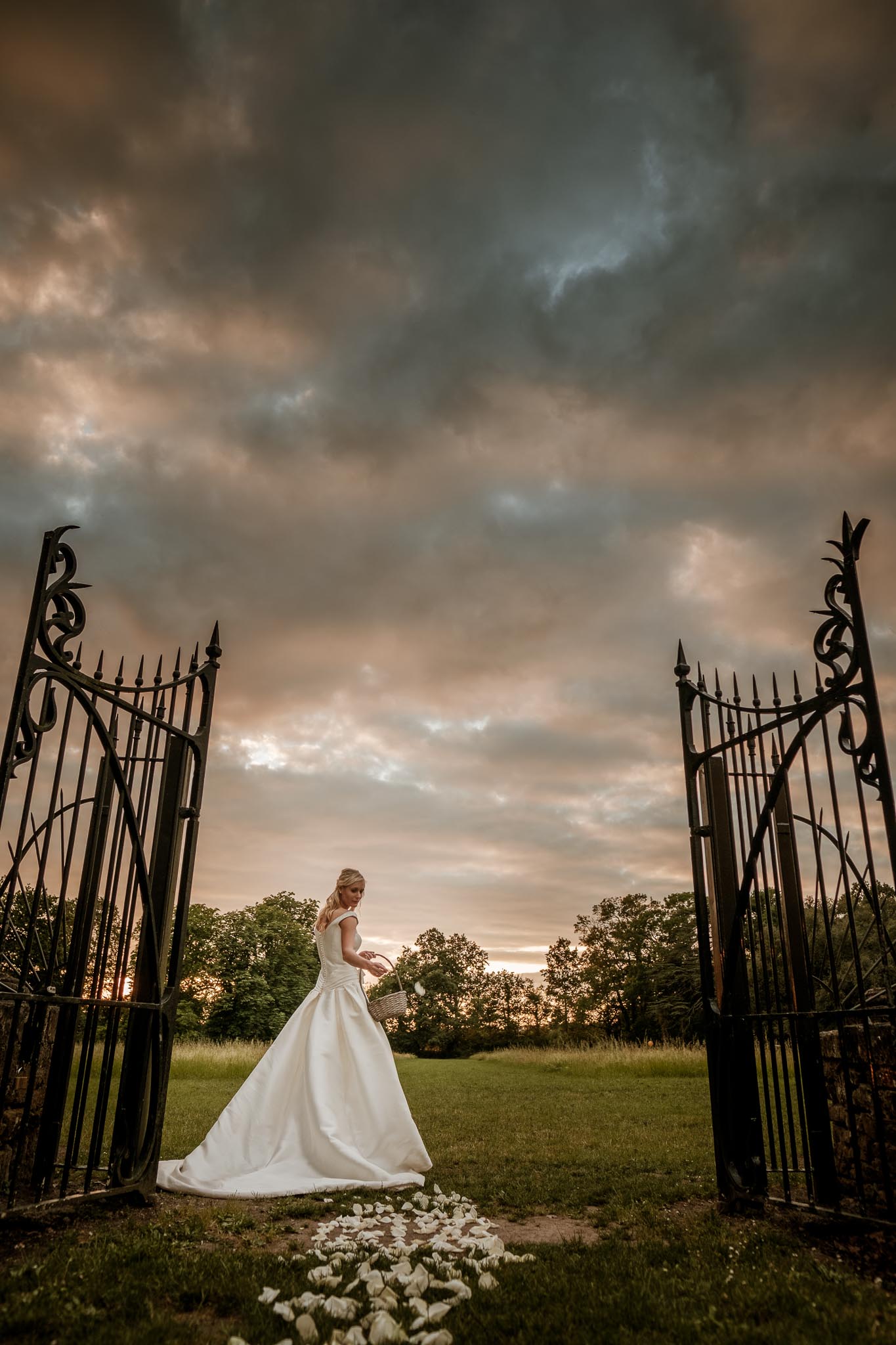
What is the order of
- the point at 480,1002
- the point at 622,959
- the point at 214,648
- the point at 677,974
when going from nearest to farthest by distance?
the point at 214,648 → the point at 677,974 → the point at 622,959 → the point at 480,1002

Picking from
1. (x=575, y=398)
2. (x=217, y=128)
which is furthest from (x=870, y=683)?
(x=217, y=128)

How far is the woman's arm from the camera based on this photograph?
23.9 ft

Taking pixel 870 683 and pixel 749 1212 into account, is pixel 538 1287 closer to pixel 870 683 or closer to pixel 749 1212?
pixel 749 1212

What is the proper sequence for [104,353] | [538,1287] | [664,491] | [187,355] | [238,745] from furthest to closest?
1. [238,745]
2. [664,491]
3. [187,355]
4. [104,353]
5. [538,1287]

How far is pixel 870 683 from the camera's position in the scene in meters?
4.61

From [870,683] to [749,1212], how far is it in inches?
151

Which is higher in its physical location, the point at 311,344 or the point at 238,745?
the point at 311,344

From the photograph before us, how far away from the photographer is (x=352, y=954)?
7555 millimetres

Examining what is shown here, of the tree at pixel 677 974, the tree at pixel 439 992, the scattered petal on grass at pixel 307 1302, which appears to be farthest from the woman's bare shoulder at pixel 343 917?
the tree at pixel 439 992

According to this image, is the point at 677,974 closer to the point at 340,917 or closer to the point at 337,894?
the point at 337,894

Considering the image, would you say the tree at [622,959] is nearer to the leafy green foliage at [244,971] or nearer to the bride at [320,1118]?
the leafy green foliage at [244,971]

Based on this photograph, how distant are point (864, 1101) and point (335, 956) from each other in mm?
4841

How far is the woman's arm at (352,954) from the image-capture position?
7.28m

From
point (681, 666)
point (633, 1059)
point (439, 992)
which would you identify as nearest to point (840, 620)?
point (681, 666)
